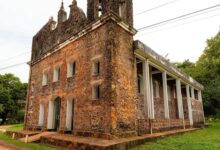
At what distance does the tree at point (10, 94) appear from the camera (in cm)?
3080

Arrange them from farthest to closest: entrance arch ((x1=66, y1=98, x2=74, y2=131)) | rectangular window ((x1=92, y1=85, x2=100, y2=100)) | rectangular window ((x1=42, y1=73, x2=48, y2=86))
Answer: rectangular window ((x1=42, y1=73, x2=48, y2=86)), entrance arch ((x1=66, y1=98, x2=74, y2=131)), rectangular window ((x1=92, y1=85, x2=100, y2=100))

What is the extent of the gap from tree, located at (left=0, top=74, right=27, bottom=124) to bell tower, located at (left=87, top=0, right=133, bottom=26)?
2607cm

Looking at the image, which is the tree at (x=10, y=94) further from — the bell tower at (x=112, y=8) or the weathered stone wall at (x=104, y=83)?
the bell tower at (x=112, y=8)

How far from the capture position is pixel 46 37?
52.3ft

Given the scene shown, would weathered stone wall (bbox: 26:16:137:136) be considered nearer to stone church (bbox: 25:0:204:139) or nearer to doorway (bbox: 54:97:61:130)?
stone church (bbox: 25:0:204:139)

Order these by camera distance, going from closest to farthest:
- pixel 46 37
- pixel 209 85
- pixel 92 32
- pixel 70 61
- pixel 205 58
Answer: pixel 92 32, pixel 70 61, pixel 46 37, pixel 209 85, pixel 205 58

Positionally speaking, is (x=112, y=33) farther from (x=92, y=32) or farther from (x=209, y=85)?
(x=209, y=85)

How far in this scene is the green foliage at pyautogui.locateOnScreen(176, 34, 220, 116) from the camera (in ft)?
91.8

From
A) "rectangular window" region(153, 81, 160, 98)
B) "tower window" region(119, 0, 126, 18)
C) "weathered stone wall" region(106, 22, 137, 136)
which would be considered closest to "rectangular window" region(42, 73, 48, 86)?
"weathered stone wall" region(106, 22, 137, 136)

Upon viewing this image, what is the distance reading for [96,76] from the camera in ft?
32.7

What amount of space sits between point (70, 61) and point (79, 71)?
1515 millimetres

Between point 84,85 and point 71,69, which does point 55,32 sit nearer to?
point 71,69

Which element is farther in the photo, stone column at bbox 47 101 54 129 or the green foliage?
the green foliage

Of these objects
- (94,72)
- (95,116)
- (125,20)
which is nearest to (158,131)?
(95,116)
